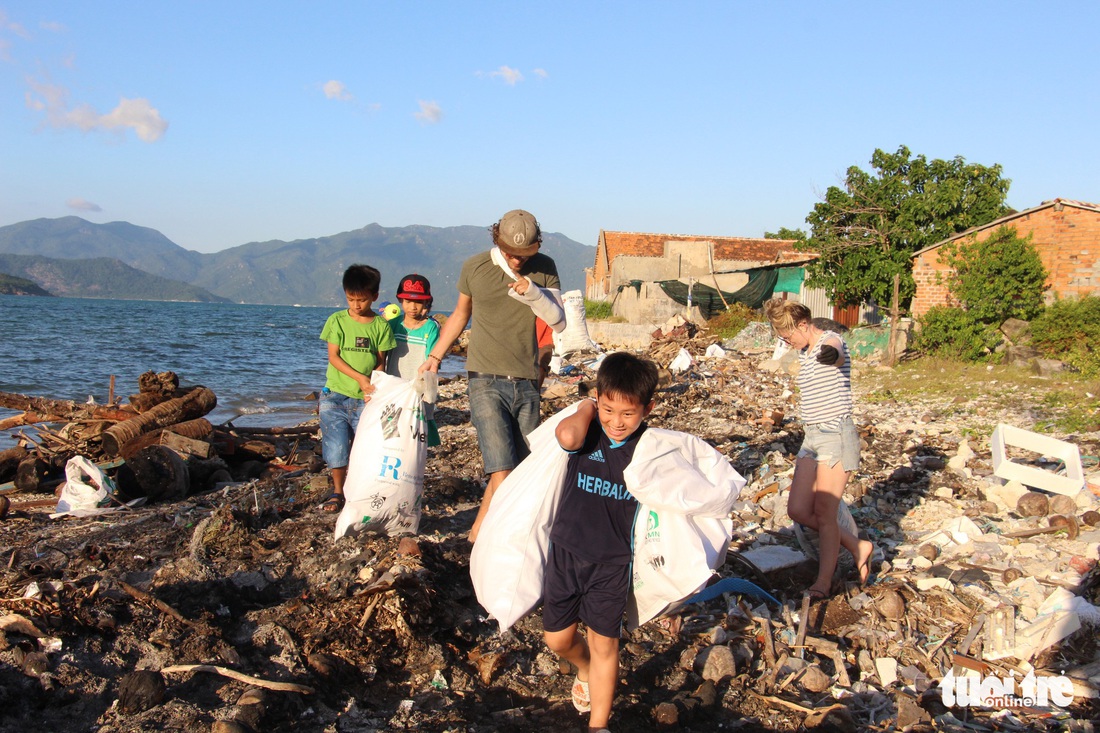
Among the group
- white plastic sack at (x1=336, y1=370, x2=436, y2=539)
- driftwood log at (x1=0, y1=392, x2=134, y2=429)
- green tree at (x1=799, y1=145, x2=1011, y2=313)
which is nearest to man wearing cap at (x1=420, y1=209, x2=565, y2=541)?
white plastic sack at (x1=336, y1=370, x2=436, y2=539)

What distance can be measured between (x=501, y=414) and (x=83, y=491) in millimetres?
3500

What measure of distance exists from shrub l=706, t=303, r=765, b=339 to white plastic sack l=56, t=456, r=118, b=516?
1737 centimetres

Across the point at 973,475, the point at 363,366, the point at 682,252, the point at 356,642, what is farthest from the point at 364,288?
the point at 682,252

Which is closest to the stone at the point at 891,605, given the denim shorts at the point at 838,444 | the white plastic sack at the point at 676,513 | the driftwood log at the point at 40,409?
the denim shorts at the point at 838,444

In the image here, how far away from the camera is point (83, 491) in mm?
5328

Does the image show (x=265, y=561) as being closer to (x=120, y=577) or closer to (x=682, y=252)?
Answer: (x=120, y=577)

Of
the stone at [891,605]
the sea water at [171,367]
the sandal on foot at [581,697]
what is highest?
the stone at [891,605]

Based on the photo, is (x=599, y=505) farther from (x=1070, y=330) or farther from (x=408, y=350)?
(x=1070, y=330)

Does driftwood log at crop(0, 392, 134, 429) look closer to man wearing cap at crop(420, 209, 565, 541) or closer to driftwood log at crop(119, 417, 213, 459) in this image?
driftwood log at crop(119, 417, 213, 459)

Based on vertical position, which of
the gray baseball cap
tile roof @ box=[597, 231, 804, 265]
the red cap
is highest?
tile roof @ box=[597, 231, 804, 265]

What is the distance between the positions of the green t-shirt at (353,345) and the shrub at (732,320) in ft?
56.1

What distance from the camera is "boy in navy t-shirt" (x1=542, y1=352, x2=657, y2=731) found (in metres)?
2.43

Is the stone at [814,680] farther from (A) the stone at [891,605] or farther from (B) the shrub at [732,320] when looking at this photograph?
(B) the shrub at [732,320]

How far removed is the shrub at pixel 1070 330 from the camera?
1205 cm
